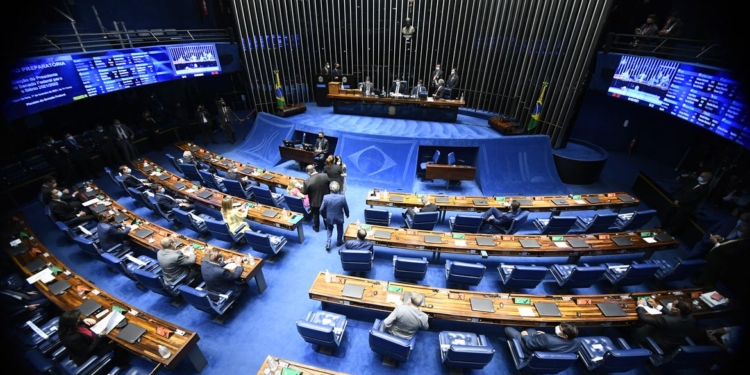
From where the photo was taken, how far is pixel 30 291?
16.0 feet

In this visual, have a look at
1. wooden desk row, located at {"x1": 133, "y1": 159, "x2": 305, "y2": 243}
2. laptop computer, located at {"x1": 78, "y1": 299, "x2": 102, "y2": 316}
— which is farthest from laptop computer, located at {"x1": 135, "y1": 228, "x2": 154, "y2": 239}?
laptop computer, located at {"x1": 78, "y1": 299, "x2": 102, "y2": 316}

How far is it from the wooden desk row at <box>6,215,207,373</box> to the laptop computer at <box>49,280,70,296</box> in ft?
0.16

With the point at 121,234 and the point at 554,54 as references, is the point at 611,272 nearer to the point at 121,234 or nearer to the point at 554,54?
the point at 554,54

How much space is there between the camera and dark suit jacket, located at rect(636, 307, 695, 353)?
4.07m

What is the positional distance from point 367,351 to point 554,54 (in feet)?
38.9

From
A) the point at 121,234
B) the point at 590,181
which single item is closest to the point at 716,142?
the point at 590,181

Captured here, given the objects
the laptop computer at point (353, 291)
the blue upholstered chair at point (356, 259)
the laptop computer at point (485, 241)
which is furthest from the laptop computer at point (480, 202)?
the laptop computer at point (353, 291)

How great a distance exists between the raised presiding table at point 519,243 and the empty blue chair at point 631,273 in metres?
0.42

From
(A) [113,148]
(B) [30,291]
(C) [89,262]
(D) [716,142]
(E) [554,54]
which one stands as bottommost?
(C) [89,262]

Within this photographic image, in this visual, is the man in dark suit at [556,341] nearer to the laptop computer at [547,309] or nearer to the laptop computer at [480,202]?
the laptop computer at [547,309]

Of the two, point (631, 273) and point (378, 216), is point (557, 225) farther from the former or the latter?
point (378, 216)

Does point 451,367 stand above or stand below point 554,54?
below

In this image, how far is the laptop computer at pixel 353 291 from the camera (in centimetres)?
464

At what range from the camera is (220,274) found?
457cm
